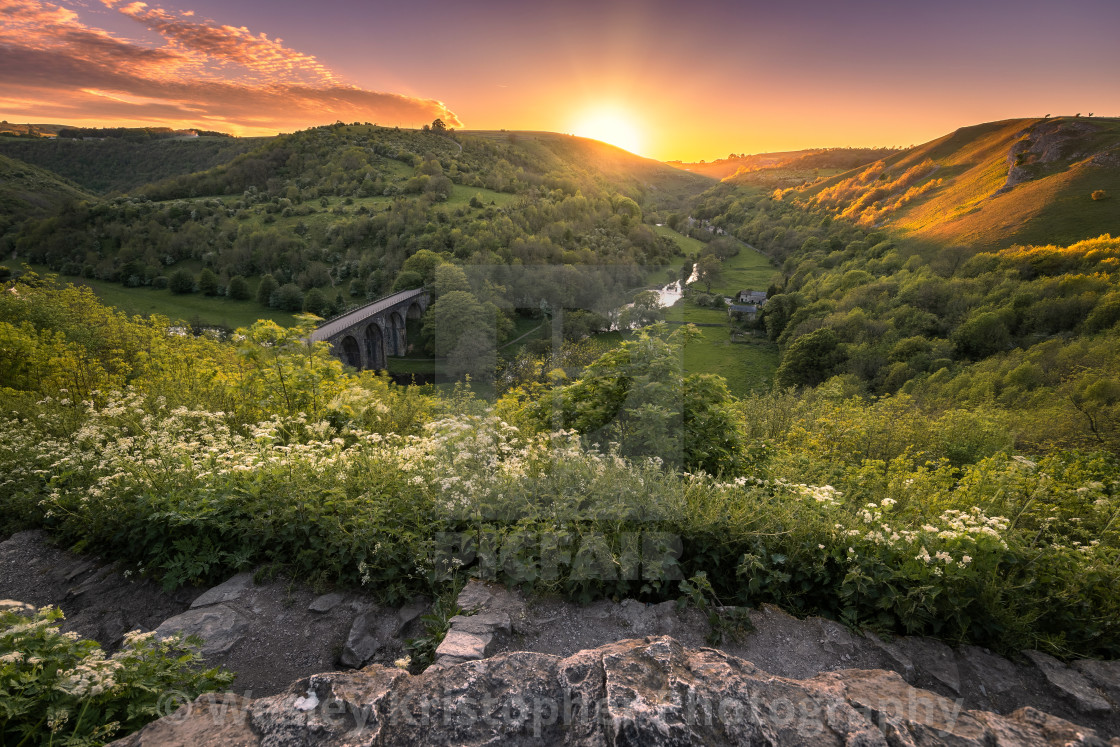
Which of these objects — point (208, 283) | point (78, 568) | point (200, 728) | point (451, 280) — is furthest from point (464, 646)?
point (208, 283)

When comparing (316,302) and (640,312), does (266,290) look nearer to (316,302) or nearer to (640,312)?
(316,302)

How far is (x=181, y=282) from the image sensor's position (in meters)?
57.7

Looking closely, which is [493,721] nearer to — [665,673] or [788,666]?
[665,673]

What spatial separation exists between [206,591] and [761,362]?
56002mm

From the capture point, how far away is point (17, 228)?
62375 mm

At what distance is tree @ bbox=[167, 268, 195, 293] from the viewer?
57750 mm

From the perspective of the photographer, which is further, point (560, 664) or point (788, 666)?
point (788, 666)

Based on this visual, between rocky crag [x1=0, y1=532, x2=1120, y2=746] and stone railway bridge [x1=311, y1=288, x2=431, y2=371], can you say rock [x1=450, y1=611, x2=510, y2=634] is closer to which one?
rocky crag [x1=0, y1=532, x2=1120, y2=746]

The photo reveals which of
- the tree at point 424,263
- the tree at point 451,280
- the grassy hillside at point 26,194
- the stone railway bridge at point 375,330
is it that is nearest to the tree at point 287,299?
the tree at point 424,263

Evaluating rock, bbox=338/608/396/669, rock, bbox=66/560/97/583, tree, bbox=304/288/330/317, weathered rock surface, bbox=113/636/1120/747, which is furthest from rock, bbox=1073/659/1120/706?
tree, bbox=304/288/330/317

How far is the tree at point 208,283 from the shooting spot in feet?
191

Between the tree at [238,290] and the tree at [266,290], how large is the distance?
1.79 m

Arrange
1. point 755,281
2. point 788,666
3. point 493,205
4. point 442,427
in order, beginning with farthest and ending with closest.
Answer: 1. point 755,281
2. point 493,205
3. point 442,427
4. point 788,666

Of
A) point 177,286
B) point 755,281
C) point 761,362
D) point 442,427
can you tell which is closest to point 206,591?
point 442,427
